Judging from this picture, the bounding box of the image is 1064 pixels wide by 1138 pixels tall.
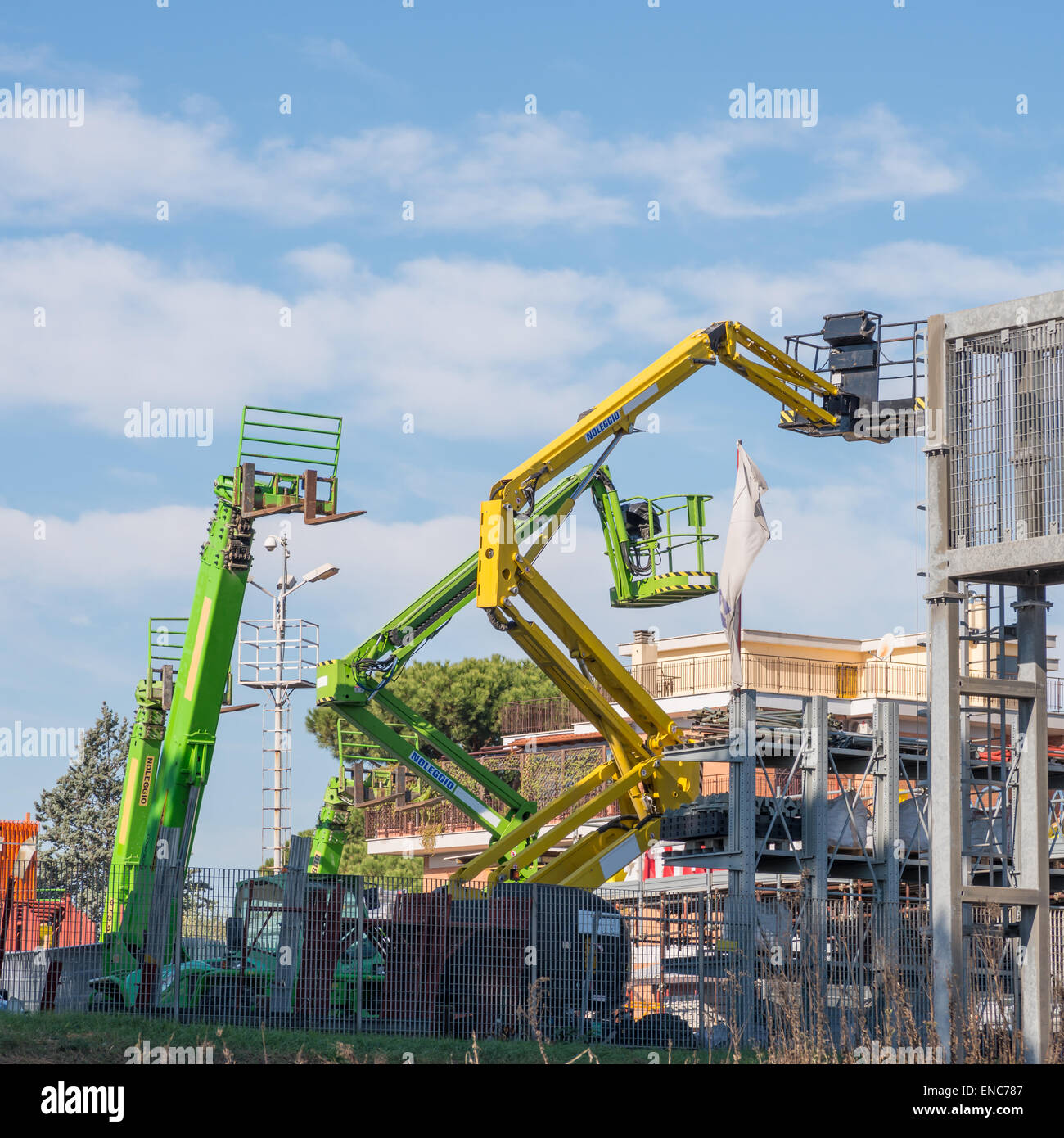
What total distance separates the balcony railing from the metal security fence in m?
30.9

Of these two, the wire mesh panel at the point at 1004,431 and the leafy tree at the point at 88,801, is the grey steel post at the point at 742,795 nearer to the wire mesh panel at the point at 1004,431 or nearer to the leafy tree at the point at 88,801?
the wire mesh panel at the point at 1004,431

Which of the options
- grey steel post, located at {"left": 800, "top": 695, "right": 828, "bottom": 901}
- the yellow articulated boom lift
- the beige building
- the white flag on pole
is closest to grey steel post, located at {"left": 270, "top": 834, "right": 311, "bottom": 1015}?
the yellow articulated boom lift

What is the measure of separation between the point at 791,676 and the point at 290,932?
3687 cm

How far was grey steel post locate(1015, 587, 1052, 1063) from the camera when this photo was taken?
17234 millimetres

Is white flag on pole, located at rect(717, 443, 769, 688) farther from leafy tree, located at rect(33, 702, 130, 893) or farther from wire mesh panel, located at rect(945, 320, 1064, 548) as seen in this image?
A: leafy tree, located at rect(33, 702, 130, 893)

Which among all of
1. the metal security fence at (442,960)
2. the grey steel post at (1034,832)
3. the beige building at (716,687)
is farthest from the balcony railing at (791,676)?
the grey steel post at (1034,832)

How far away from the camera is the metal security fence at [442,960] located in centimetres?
2064

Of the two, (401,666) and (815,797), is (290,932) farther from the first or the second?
(815,797)

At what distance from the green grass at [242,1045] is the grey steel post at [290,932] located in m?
0.84

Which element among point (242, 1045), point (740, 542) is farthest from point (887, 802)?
point (242, 1045)

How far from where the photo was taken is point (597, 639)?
27.8m
